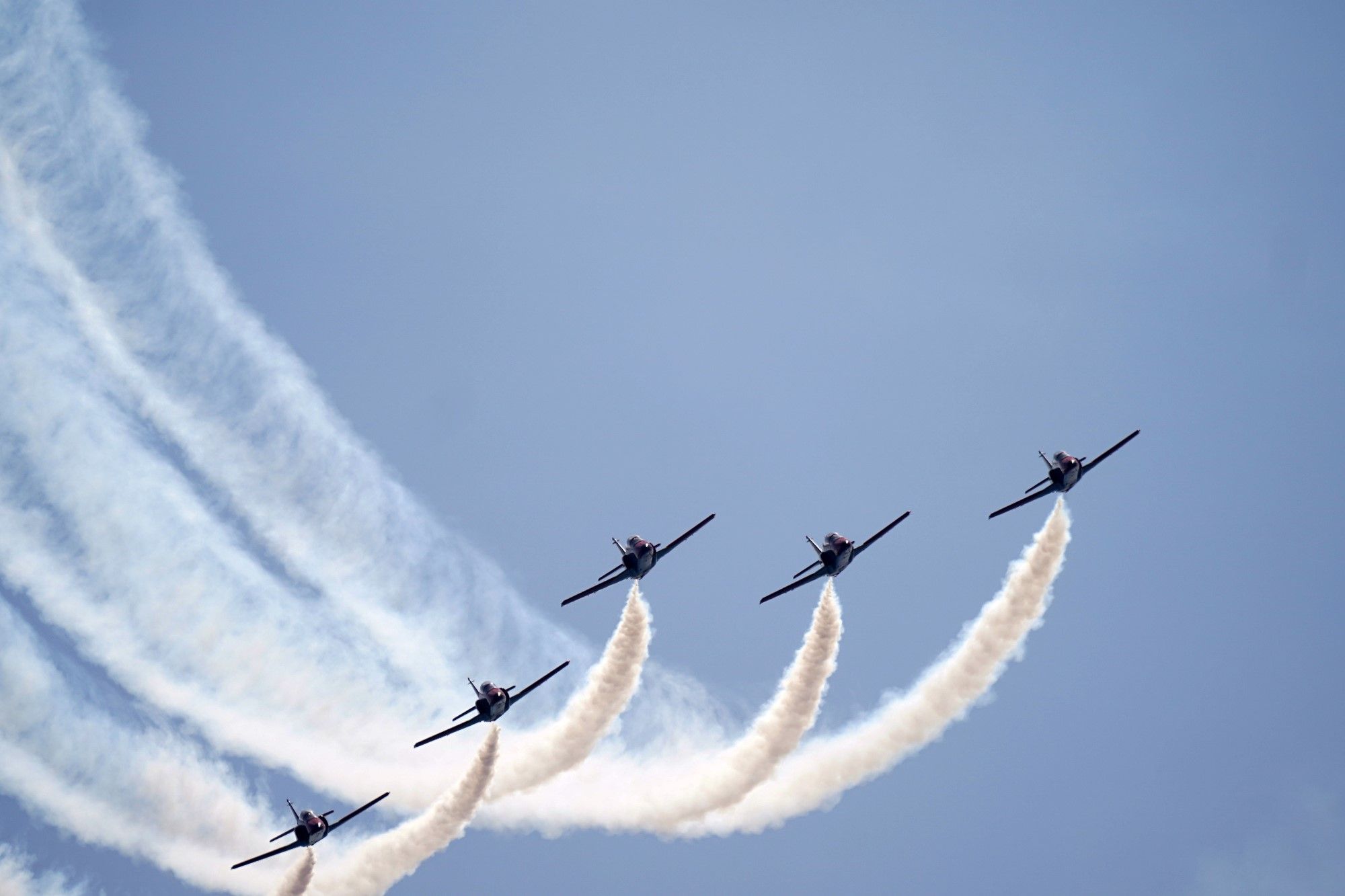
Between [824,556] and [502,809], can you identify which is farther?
[502,809]

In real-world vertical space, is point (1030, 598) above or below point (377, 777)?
below

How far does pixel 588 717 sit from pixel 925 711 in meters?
18.6

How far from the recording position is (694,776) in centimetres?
9431

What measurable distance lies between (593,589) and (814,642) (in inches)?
513

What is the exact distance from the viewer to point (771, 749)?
9188 cm

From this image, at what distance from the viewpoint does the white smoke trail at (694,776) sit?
295ft

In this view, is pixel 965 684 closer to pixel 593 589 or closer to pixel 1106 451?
pixel 1106 451

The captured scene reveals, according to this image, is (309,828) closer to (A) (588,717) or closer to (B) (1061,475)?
(A) (588,717)

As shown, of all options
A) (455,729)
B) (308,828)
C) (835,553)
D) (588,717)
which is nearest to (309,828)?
(308,828)

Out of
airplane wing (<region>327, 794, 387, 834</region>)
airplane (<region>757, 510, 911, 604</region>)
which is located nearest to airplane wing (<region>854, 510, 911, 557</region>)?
airplane (<region>757, 510, 911, 604</region>)

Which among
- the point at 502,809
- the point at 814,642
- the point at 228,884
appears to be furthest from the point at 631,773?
the point at 228,884

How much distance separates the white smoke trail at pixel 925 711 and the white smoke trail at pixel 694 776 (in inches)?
70.8

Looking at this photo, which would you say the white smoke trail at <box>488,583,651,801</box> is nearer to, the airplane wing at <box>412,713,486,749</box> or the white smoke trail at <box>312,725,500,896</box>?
the white smoke trail at <box>312,725,500,896</box>

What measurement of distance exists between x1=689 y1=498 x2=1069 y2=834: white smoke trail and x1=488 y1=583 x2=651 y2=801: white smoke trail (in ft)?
28.1
